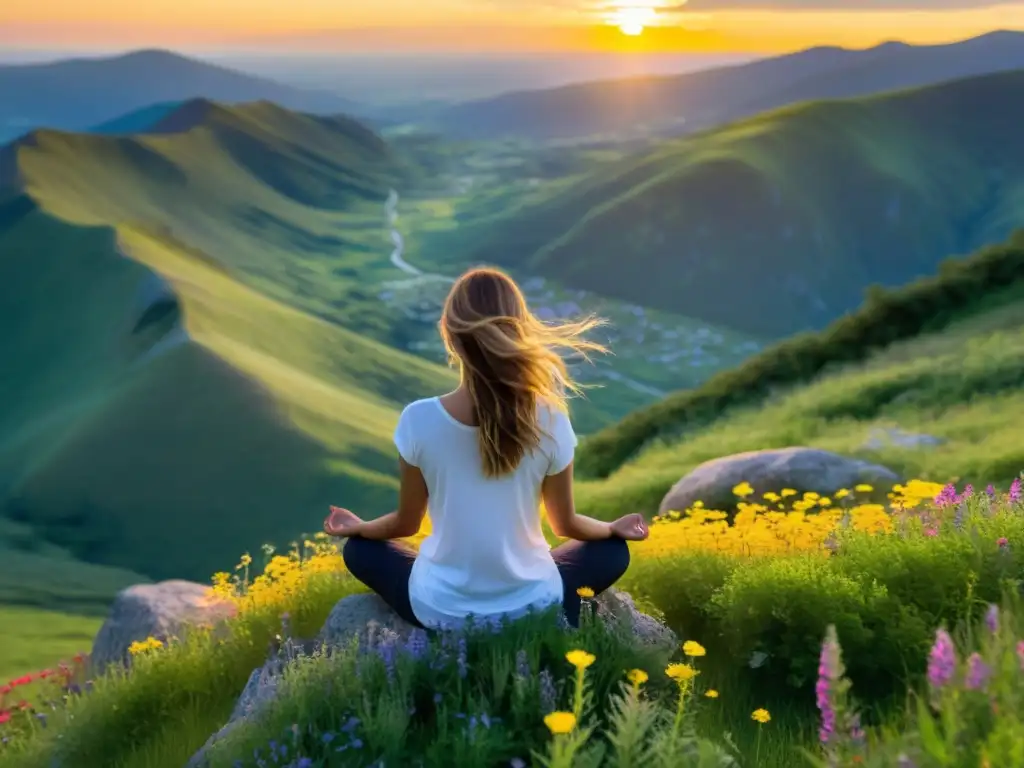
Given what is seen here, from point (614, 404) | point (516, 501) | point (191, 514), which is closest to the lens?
point (516, 501)

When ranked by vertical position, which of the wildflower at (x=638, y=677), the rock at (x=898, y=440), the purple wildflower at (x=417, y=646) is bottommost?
the wildflower at (x=638, y=677)

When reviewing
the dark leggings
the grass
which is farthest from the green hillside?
the dark leggings

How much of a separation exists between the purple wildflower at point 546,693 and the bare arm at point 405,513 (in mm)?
1516

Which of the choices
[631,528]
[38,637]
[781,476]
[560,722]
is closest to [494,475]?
[631,528]

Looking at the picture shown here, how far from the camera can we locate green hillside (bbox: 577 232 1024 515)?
19.8 m

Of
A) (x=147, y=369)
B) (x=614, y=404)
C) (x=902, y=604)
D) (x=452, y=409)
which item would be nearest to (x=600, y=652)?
(x=452, y=409)

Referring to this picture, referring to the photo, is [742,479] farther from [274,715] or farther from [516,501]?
[274,715]

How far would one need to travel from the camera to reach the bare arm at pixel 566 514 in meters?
5.74

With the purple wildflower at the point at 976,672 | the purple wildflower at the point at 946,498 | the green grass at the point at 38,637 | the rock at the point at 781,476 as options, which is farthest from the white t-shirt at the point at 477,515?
the green grass at the point at 38,637

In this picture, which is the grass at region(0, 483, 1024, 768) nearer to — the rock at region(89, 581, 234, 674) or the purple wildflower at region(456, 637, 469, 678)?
the purple wildflower at region(456, 637, 469, 678)

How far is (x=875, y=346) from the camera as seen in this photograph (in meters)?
33.6

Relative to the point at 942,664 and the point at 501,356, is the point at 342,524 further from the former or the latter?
the point at 942,664

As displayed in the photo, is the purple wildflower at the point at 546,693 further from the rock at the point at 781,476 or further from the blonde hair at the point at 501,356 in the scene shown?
the rock at the point at 781,476

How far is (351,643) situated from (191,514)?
333 feet
